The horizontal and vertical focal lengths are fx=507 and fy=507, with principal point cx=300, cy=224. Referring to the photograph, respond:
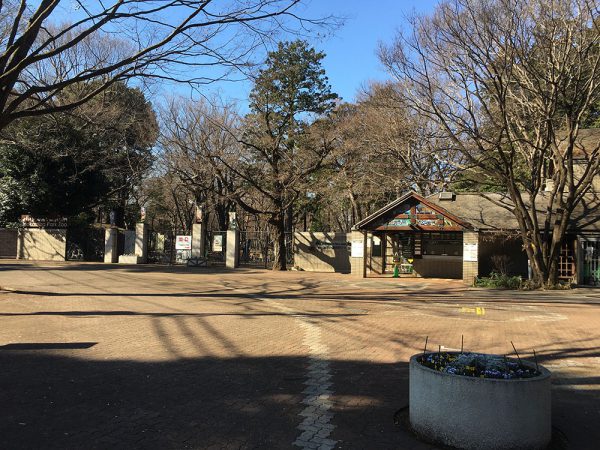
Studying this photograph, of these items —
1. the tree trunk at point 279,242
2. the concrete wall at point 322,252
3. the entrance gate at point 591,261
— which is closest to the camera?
the entrance gate at point 591,261

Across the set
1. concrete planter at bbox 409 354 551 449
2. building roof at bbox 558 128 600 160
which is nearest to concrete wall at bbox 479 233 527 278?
building roof at bbox 558 128 600 160

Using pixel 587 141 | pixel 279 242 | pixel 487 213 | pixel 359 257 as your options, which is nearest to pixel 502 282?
pixel 487 213

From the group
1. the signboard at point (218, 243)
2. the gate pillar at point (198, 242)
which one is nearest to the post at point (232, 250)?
the signboard at point (218, 243)

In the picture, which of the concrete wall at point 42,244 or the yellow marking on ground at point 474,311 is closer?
the yellow marking on ground at point 474,311

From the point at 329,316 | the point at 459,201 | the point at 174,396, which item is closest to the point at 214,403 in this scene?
the point at 174,396

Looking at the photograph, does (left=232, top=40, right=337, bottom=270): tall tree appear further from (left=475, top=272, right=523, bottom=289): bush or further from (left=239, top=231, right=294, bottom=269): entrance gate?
(left=475, top=272, right=523, bottom=289): bush

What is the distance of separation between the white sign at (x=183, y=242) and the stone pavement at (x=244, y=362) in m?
14.3

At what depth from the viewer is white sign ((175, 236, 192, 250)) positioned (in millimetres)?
30656

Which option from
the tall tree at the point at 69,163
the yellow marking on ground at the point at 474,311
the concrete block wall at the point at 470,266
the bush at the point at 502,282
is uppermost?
the tall tree at the point at 69,163

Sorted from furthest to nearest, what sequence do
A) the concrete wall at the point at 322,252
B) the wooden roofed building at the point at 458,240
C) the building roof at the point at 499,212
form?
the concrete wall at the point at 322,252, the building roof at the point at 499,212, the wooden roofed building at the point at 458,240

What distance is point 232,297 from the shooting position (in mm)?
15742

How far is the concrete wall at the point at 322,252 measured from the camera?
3028 centimetres

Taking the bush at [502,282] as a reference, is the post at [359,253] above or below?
above

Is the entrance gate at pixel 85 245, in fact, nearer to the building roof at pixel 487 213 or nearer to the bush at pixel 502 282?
the building roof at pixel 487 213
